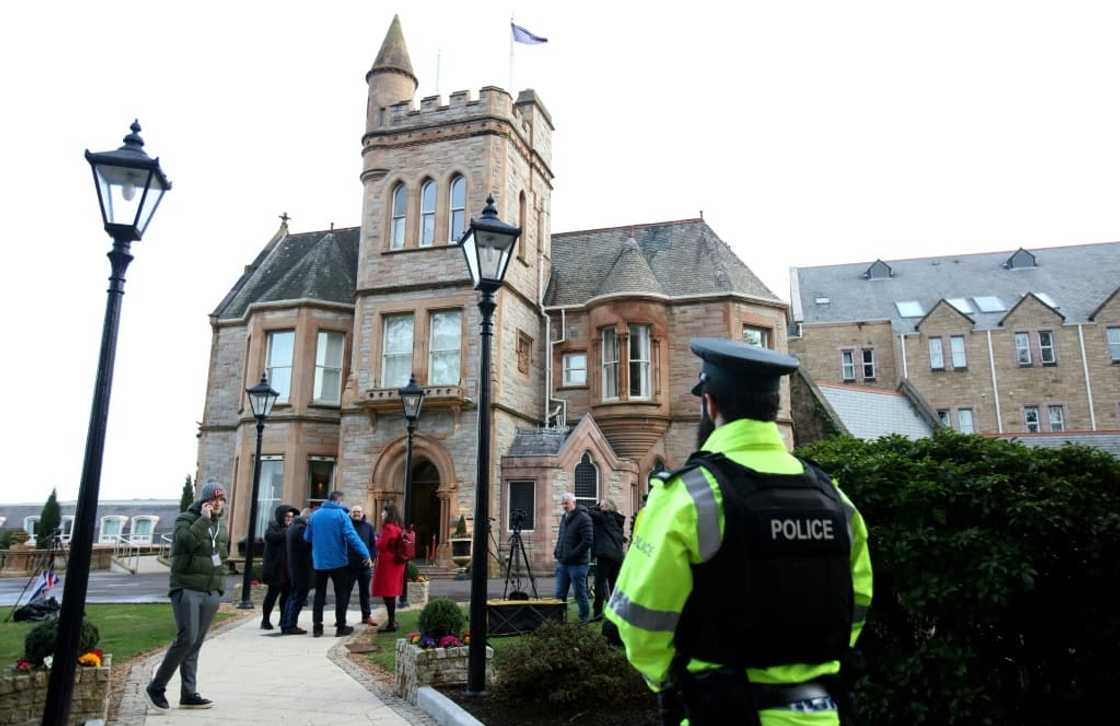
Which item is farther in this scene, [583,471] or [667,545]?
[583,471]

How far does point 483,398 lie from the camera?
8.16 meters

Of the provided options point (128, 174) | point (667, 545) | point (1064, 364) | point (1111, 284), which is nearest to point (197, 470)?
point (128, 174)

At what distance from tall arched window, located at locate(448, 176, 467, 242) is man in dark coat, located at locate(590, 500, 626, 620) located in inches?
590

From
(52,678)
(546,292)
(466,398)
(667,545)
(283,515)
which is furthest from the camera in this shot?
(546,292)

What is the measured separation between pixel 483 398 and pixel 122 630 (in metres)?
8.20

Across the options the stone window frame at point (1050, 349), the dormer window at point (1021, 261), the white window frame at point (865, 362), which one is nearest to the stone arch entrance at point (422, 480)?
the white window frame at point (865, 362)

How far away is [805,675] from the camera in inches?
103

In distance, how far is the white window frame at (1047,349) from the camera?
4247cm

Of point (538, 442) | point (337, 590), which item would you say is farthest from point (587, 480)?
point (337, 590)

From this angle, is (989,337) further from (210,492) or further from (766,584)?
(766,584)

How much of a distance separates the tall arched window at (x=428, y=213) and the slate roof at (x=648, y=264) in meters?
5.09

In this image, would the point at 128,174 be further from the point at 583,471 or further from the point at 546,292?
the point at 546,292

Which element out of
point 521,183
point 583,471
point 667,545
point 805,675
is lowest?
point 805,675

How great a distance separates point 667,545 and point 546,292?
27050mm
